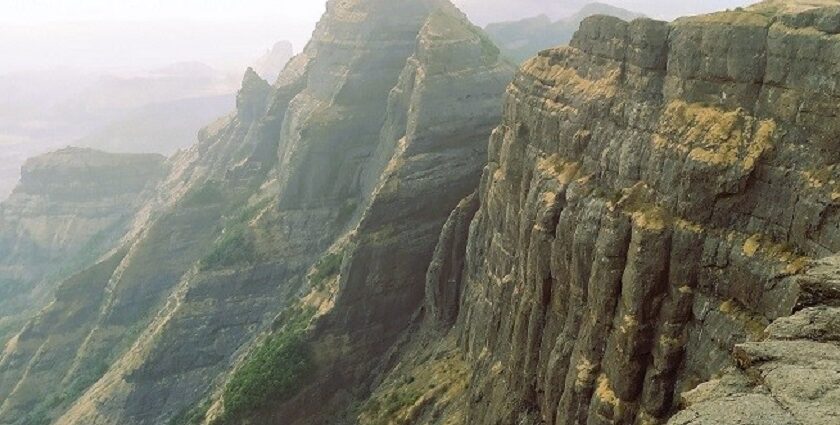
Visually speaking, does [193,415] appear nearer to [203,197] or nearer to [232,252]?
[232,252]

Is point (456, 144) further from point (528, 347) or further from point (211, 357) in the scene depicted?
point (211, 357)

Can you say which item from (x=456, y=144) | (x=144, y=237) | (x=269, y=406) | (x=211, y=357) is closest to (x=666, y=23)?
(x=456, y=144)

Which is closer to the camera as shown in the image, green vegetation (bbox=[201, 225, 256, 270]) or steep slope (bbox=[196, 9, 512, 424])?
steep slope (bbox=[196, 9, 512, 424])

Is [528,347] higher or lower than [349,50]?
lower

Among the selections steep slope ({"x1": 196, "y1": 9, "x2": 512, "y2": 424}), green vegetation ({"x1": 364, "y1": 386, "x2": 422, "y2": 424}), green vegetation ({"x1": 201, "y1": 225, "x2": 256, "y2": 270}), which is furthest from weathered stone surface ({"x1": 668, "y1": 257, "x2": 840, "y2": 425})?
green vegetation ({"x1": 201, "y1": 225, "x2": 256, "y2": 270})

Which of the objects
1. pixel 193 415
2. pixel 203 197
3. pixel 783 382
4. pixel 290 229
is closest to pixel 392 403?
pixel 193 415

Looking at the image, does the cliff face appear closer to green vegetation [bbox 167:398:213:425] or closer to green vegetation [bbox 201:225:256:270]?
green vegetation [bbox 167:398:213:425]

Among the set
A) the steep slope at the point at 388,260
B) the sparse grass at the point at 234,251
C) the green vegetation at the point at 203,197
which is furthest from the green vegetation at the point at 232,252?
the green vegetation at the point at 203,197
